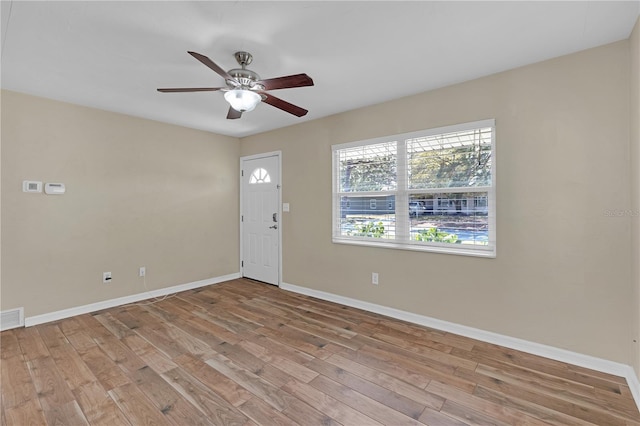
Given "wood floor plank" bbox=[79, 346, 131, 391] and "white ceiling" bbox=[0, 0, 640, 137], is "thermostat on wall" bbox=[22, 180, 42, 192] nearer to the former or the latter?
"white ceiling" bbox=[0, 0, 640, 137]

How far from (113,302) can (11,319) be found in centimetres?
89

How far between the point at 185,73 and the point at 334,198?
2.15m

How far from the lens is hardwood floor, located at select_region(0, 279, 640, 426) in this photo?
179 cm

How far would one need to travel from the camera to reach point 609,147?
220 centimetres

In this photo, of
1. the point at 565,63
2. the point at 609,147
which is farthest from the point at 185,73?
the point at 609,147

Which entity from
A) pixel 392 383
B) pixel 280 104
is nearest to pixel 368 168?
pixel 280 104

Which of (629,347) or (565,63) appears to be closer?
(629,347)

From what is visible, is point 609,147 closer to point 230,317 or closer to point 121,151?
point 230,317

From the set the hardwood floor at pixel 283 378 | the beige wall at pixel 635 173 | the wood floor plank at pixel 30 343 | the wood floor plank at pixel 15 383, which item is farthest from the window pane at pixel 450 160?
the wood floor plank at pixel 30 343

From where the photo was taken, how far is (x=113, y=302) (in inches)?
145

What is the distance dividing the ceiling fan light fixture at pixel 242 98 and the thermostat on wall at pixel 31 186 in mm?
2520

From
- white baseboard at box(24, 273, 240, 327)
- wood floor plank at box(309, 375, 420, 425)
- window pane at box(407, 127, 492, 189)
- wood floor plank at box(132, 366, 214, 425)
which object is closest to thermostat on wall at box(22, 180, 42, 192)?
white baseboard at box(24, 273, 240, 327)

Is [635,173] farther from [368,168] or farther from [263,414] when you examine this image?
[263,414]

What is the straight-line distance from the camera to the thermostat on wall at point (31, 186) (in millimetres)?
3076
